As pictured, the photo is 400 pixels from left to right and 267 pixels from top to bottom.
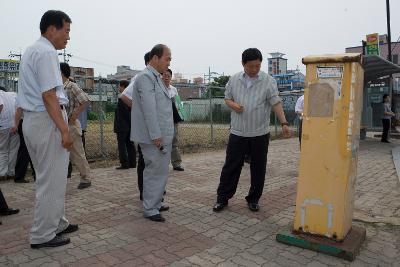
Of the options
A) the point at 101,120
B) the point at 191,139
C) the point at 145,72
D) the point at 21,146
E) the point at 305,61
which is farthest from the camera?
the point at 191,139

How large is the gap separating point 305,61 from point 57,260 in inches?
106

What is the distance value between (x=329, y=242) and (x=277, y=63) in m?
68.0

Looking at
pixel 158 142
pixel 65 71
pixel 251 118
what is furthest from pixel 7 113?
pixel 251 118

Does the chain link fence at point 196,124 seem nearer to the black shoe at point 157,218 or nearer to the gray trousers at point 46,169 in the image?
the black shoe at point 157,218

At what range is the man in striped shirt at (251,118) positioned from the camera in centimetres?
428

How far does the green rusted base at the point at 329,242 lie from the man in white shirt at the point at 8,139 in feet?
15.7

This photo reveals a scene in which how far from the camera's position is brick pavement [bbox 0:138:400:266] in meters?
3.18

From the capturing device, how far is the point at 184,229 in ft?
12.8

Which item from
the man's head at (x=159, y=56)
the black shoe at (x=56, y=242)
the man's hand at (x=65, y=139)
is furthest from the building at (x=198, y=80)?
the man's hand at (x=65, y=139)

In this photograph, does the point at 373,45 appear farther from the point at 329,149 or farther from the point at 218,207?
the point at 329,149

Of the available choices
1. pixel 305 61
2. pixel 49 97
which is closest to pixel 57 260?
pixel 49 97

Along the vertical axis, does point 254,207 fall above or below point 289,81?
below

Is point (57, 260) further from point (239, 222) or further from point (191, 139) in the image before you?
point (191, 139)

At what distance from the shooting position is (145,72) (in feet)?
13.1
